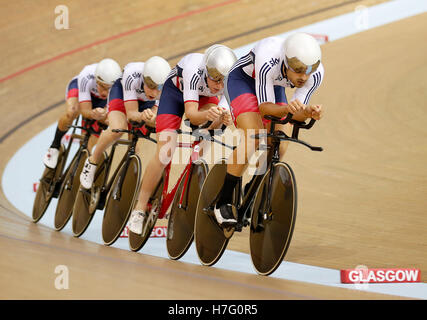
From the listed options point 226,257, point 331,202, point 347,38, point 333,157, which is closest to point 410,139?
point 333,157

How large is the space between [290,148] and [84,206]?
2379 mm

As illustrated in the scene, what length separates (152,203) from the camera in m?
4.00

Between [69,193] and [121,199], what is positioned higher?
[69,193]

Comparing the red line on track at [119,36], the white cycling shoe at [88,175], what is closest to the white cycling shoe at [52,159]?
the white cycling shoe at [88,175]

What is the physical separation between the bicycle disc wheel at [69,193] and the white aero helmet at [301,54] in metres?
2.43

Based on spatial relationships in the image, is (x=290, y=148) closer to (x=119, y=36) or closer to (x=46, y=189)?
(x=46, y=189)

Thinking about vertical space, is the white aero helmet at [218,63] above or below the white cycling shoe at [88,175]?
above

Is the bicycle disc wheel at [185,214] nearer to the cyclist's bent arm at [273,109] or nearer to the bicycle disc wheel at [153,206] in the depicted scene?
the bicycle disc wheel at [153,206]

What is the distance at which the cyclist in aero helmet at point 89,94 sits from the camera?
4.77 meters

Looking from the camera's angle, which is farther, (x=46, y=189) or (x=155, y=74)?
(x=46, y=189)

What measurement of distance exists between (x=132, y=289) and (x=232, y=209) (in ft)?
3.34

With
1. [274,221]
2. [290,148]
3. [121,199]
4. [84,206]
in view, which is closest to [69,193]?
[84,206]

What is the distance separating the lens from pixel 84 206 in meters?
4.68

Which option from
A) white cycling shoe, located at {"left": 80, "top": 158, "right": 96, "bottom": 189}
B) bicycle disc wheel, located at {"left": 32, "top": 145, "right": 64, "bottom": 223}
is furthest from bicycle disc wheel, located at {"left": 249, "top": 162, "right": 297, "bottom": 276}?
bicycle disc wheel, located at {"left": 32, "top": 145, "right": 64, "bottom": 223}
